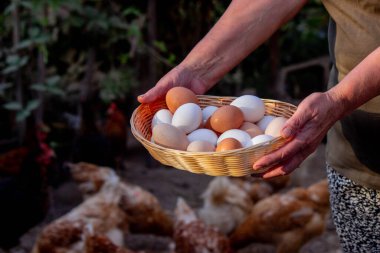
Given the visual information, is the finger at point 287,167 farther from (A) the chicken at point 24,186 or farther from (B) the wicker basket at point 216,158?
(A) the chicken at point 24,186

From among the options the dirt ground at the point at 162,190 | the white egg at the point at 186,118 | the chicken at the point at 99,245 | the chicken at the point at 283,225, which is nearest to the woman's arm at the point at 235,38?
the white egg at the point at 186,118

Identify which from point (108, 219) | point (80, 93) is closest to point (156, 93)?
point (108, 219)

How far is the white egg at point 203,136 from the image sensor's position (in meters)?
1.36

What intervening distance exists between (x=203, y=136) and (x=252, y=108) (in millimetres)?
161

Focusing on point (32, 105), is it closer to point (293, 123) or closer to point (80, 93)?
point (80, 93)

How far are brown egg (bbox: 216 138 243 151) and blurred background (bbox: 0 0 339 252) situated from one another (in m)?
2.12

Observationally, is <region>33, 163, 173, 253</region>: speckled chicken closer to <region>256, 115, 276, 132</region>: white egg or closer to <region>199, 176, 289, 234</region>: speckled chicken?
<region>199, 176, 289, 234</region>: speckled chicken

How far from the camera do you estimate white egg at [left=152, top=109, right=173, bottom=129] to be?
4.69ft

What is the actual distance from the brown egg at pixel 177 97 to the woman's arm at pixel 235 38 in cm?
5

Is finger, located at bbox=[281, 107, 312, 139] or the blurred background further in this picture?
the blurred background

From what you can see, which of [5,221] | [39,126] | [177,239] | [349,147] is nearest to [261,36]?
[349,147]

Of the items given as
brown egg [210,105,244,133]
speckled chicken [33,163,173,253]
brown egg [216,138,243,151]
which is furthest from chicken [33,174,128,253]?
brown egg [216,138,243,151]

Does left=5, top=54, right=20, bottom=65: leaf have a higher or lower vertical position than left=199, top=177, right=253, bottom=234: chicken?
higher

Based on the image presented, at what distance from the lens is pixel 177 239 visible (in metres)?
2.82
